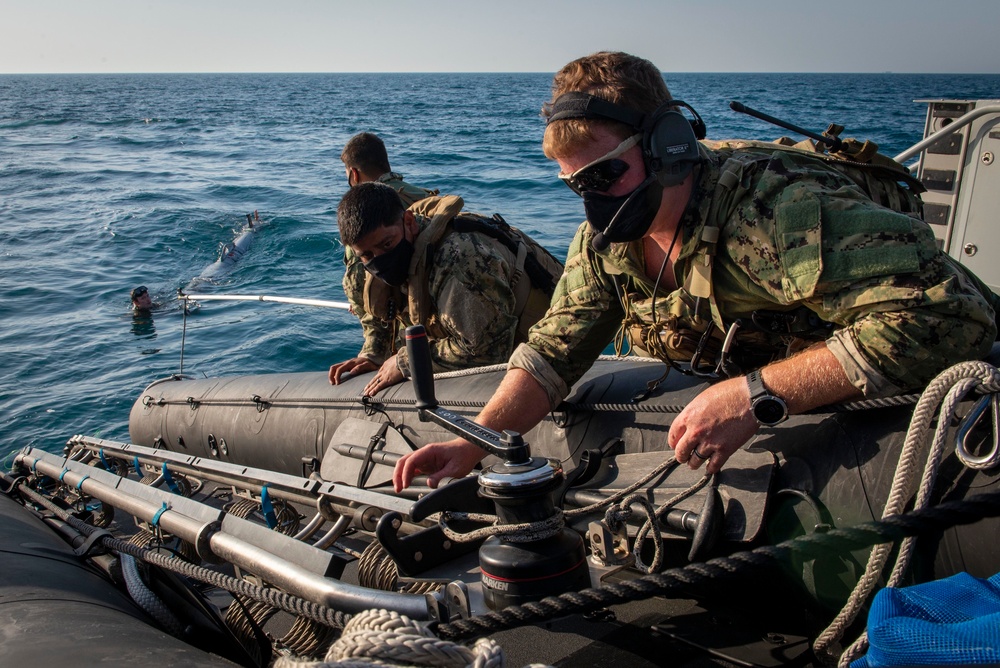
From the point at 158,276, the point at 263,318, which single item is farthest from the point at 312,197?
the point at 263,318

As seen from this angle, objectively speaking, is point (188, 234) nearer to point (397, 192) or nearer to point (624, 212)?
A: point (397, 192)

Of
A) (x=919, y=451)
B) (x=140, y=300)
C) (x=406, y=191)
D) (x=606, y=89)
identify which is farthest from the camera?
(x=140, y=300)

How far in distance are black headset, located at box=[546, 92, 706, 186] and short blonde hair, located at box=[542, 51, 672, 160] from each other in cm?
2

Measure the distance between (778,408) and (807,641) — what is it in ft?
1.80

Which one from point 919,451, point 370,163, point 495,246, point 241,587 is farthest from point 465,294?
point 919,451

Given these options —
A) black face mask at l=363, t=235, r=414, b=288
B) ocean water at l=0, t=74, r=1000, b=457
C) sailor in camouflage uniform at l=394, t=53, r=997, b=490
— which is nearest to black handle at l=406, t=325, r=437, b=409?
sailor in camouflage uniform at l=394, t=53, r=997, b=490

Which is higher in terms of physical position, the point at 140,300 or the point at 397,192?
the point at 397,192

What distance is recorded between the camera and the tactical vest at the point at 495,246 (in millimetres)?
3850

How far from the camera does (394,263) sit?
381cm

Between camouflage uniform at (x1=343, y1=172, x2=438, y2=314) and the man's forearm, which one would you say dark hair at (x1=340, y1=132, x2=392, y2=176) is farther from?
the man's forearm

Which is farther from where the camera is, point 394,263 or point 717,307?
point 394,263

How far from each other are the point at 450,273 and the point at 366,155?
1792 mm

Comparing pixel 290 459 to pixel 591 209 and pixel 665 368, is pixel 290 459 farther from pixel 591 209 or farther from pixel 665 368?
pixel 591 209

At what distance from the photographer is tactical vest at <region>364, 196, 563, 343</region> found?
3850mm
